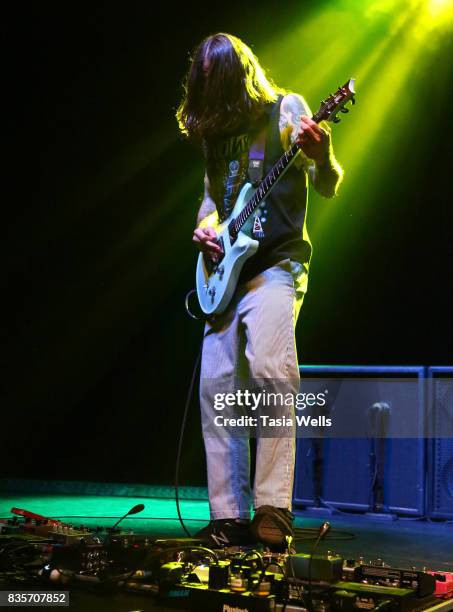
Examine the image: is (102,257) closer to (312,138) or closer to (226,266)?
(226,266)

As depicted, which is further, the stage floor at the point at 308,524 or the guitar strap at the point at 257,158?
the guitar strap at the point at 257,158

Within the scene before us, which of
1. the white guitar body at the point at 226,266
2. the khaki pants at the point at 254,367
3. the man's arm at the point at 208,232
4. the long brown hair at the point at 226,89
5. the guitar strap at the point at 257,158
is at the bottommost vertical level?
the khaki pants at the point at 254,367

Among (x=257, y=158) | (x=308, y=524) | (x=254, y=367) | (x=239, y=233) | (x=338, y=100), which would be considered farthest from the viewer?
(x=308, y=524)

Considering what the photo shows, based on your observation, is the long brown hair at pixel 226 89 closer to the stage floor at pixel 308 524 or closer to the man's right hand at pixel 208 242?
the man's right hand at pixel 208 242

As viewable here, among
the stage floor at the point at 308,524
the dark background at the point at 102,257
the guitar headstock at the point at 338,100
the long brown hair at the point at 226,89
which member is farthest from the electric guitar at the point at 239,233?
the dark background at the point at 102,257

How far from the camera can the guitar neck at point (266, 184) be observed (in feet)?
7.59

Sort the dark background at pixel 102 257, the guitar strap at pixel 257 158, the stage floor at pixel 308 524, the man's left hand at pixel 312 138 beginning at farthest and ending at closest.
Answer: the dark background at pixel 102 257, the guitar strap at pixel 257 158, the stage floor at pixel 308 524, the man's left hand at pixel 312 138

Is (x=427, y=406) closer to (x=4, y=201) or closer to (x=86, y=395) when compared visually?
(x=86, y=395)

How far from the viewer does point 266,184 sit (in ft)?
7.88

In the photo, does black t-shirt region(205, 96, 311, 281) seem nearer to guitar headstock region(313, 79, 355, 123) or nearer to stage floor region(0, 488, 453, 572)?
guitar headstock region(313, 79, 355, 123)

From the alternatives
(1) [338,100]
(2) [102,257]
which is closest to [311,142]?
(1) [338,100]

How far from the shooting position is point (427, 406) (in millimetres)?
3785

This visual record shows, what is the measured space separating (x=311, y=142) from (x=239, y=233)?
392mm

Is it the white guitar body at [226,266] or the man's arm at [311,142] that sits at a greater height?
the man's arm at [311,142]
